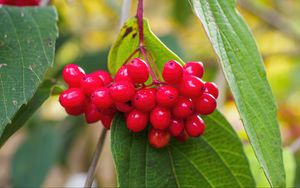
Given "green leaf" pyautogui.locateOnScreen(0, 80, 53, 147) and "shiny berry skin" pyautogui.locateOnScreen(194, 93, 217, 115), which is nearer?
"shiny berry skin" pyautogui.locateOnScreen(194, 93, 217, 115)

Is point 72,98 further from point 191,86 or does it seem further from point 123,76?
point 191,86

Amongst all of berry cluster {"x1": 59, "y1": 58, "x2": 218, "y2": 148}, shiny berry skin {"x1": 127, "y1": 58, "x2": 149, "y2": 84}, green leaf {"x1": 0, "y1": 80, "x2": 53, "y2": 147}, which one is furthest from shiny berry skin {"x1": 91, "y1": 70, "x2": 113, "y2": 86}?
green leaf {"x1": 0, "y1": 80, "x2": 53, "y2": 147}

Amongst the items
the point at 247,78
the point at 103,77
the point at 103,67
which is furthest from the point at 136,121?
the point at 103,67

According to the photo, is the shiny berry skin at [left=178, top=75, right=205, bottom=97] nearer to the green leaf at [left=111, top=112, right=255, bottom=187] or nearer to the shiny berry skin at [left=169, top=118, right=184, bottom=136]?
the shiny berry skin at [left=169, top=118, right=184, bottom=136]

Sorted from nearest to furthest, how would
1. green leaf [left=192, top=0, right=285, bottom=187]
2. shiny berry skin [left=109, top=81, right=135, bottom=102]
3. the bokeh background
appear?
1. green leaf [left=192, top=0, right=285, bottom=187]
2. shiny berry skin [left=109, top=81, right=135, bottom=102]
3. the bokeh background

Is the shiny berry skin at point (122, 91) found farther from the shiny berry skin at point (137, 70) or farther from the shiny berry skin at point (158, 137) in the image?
the shiny berry skin at point (158, 137)

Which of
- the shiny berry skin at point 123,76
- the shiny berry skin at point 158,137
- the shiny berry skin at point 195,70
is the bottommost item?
the shiny berry skin at point 158,137

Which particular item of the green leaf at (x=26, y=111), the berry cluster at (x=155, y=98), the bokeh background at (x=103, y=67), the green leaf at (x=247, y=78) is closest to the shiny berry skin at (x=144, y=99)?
the berry cluster at (x=155, y=98)

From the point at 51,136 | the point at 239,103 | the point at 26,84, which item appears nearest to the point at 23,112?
the point at 26,84
